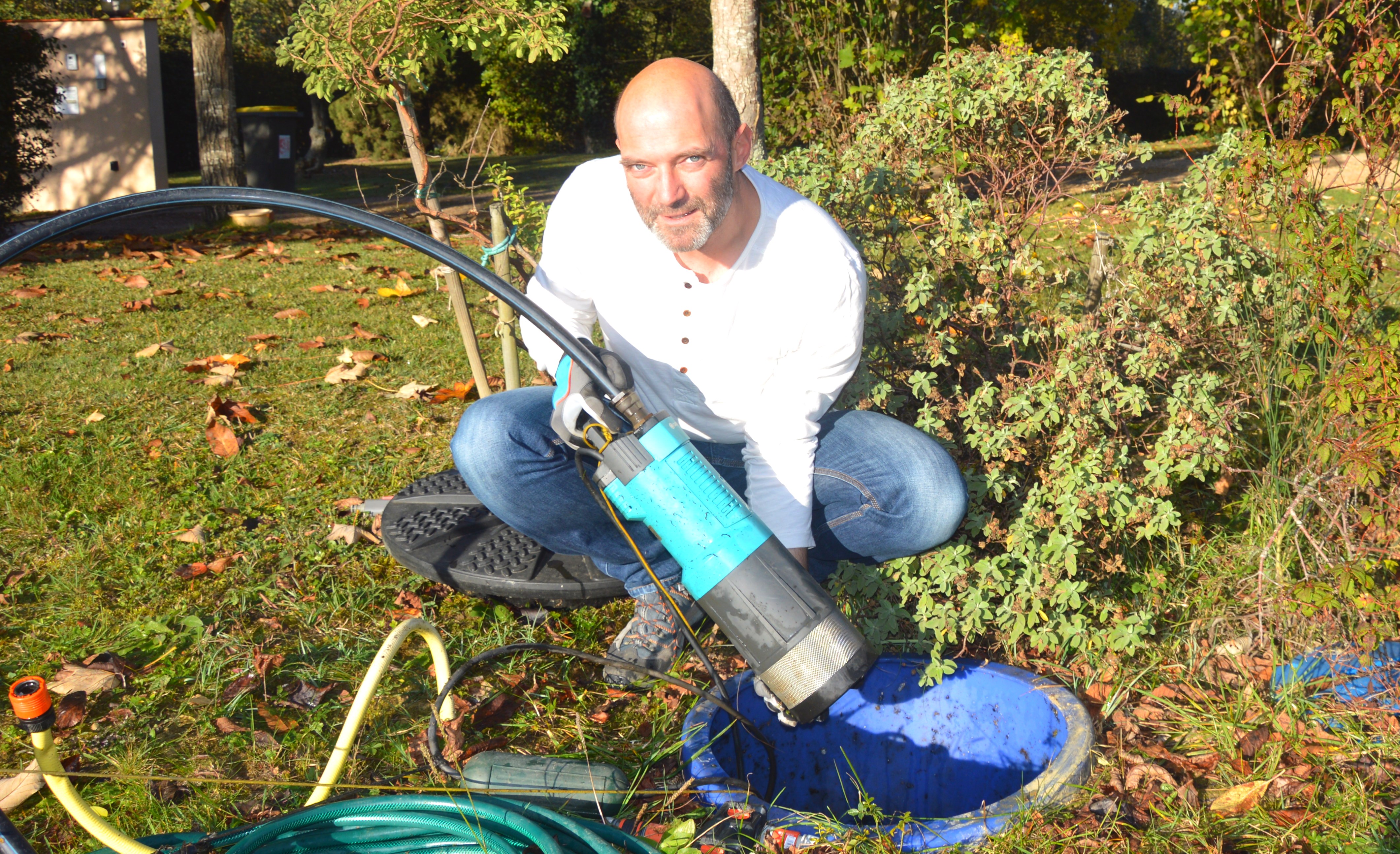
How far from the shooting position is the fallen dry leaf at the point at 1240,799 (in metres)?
1.88

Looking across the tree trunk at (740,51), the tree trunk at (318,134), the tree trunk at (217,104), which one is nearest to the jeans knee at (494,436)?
the tree trunk at (740,51)

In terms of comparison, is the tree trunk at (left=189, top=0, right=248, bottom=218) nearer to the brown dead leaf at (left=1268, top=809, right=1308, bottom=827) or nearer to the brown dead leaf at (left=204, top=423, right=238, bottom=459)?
the brown dead leaf at (left=204, top=423, right=238, bottom=459)

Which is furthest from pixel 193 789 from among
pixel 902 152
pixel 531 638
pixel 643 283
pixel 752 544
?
pixel 902 152

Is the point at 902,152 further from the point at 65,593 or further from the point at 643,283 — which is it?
the point at 65,593

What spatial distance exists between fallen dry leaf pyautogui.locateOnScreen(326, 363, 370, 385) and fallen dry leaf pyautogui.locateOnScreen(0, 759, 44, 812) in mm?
2487

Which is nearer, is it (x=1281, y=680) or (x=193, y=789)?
(x=193, y=789)

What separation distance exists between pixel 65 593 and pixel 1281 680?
3125 mm

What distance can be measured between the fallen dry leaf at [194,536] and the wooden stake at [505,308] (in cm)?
103

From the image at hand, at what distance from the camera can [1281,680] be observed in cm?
219

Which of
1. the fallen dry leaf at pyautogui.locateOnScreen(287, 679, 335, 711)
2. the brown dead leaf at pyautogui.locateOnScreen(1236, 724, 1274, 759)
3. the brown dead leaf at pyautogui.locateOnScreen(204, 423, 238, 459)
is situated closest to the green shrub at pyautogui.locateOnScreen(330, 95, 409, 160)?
the brown dead leaf at pyautogui.locateOnScreen(204, 423, 238, 459)

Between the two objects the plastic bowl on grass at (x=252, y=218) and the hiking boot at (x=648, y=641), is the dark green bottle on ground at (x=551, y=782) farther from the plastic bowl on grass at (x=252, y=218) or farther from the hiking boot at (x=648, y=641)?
the plastic bowl on grass at (x=252, y=218)

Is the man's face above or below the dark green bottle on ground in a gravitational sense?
above

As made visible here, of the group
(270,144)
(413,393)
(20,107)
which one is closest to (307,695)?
(413,393)

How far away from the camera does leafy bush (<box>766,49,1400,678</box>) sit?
7.34ft
